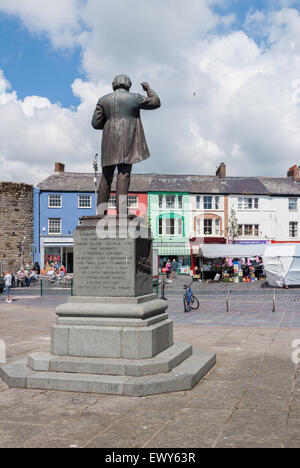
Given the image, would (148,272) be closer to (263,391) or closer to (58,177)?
(263,391)

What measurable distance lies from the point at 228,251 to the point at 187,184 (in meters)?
17.0

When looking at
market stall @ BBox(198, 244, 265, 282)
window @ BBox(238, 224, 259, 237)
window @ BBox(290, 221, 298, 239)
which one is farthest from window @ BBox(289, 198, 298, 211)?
market stall @ BBox(198, 244, 265, 282)

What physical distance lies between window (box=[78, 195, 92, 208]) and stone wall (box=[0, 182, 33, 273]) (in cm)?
503

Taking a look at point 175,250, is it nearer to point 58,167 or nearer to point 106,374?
point 58,167

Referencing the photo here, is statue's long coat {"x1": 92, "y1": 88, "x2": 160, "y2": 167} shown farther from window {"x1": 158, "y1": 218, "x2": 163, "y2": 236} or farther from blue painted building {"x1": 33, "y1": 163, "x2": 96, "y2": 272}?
window {"x1": 158, "y1": 218, "x2": 163, "y2": 236}

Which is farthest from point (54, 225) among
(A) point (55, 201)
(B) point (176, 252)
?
(B) point (176, 252)

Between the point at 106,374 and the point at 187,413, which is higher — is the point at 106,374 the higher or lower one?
the higher one

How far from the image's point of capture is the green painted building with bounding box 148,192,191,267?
45.3m

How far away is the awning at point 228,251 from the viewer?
31469 mm

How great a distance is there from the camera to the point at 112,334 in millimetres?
6129

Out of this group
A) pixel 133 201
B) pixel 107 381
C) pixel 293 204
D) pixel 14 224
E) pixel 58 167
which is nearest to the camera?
pixel 107 381

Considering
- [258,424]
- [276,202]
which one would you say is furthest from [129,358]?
[276,202]

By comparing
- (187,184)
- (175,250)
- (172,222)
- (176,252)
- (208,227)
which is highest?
(187,184)

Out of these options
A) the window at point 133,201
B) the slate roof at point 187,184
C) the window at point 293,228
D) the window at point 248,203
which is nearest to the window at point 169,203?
the slate roof at point 187,184
